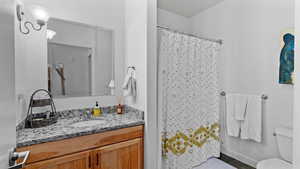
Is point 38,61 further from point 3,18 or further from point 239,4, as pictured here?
point 239,4

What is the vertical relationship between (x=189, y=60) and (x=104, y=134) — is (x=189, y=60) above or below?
above

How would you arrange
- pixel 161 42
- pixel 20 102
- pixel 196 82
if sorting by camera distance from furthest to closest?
pixel 196 82 → pixel 161 42 → pixel 20 102

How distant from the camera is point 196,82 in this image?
2.10 meters

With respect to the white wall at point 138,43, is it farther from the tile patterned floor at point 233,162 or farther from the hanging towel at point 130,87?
the tile patterned floor at point 233,162

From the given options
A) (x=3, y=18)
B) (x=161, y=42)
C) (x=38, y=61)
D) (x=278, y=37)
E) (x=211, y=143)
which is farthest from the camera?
(x=211, y=143)

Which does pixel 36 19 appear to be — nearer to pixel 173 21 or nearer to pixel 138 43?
pixel 138 43

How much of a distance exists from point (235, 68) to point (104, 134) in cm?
219

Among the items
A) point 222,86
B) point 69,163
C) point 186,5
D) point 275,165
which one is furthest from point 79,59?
point 275,165

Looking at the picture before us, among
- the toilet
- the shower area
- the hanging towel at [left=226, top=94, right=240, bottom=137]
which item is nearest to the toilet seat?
the toilet

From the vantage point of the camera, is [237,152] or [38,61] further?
[237,152]

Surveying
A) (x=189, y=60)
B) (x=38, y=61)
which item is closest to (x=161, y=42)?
(x=189, y=60)

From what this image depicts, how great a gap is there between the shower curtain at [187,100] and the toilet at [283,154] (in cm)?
73

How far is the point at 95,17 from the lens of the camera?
75.5 inches

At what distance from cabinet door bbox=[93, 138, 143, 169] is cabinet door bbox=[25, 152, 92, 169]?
7cm
